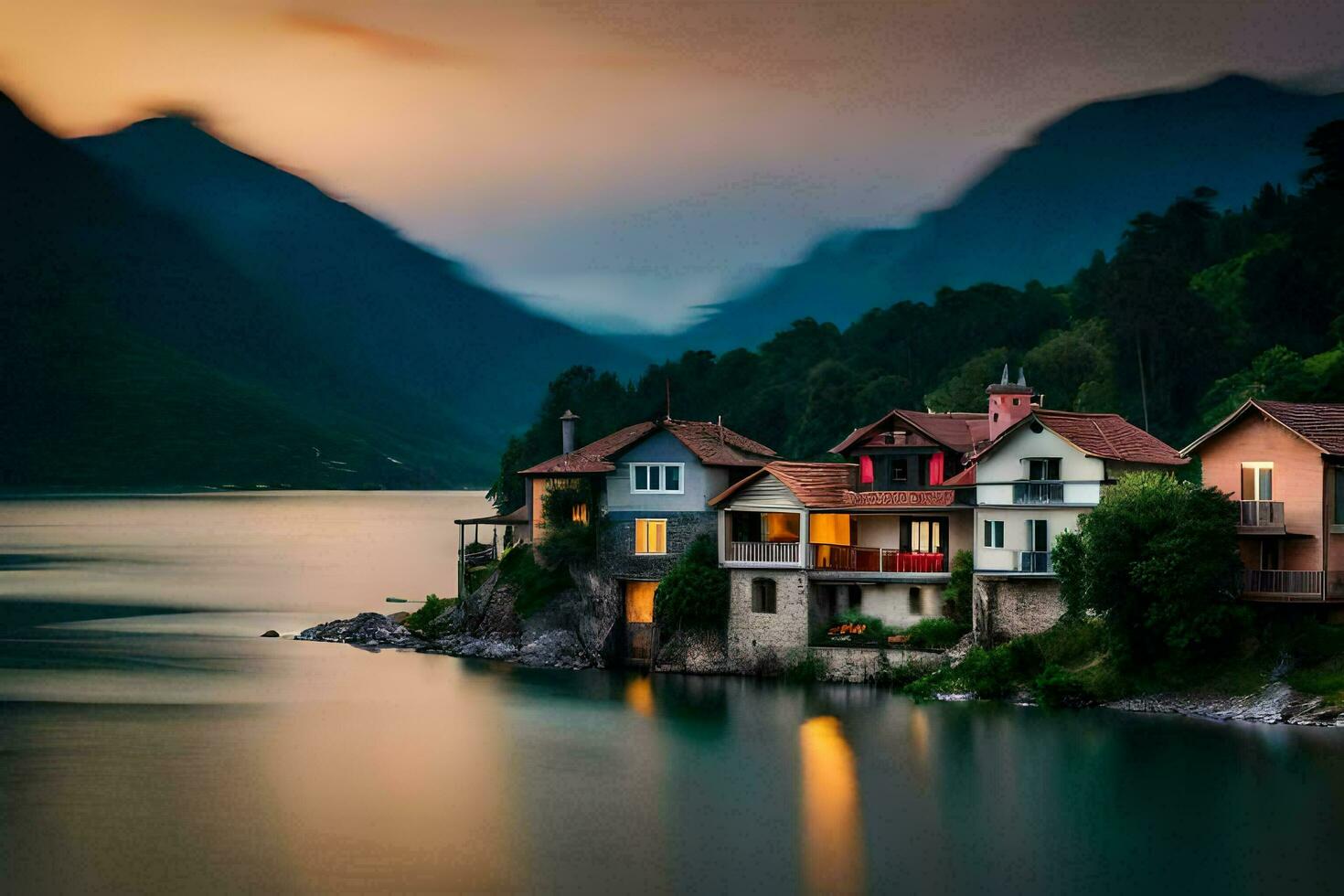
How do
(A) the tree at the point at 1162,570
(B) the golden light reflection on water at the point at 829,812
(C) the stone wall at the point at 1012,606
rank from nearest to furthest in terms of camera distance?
(B) the golden light reflection on water at the point at 829,812 < (A) the tree at the point at 1162,570 < (C) the stone wall at the point at 1012,606

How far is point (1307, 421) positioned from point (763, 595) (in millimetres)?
19152

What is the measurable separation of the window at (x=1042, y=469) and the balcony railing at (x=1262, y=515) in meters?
6.32

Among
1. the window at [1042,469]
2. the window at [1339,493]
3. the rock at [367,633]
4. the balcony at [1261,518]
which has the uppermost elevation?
the window at [1042,469]

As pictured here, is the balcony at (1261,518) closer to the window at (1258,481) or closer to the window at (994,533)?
the window at (1258,481)

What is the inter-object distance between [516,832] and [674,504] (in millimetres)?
23468

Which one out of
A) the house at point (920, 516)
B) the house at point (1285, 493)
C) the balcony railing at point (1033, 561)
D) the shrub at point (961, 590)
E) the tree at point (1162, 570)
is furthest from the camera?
the shrub at point (961, 590)

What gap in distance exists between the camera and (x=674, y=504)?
59.7 metres

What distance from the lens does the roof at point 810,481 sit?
56781 millimetres

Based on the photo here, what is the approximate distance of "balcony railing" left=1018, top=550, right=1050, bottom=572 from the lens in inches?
1991

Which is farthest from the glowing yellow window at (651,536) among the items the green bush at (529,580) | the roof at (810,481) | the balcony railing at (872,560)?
the balcony railing at (872,560)

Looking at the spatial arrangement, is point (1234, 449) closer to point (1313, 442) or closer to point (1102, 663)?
point (1313, 442)

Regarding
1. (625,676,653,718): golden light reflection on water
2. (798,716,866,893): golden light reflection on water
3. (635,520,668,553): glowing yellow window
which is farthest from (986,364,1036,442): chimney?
(625,676,653,718): golden light reflection on water

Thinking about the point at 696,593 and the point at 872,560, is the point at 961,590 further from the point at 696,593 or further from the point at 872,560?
the point at 696,593

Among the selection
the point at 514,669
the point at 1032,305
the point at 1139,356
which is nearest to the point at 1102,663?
the point at 514,669
